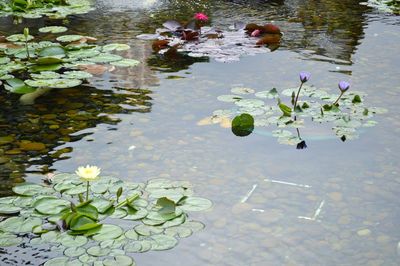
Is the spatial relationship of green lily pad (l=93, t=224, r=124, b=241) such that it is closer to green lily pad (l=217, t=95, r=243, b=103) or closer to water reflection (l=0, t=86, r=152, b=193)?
water reflection (l=0, t=86, r=152, b=193)

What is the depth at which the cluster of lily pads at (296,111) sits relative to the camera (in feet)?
8.22

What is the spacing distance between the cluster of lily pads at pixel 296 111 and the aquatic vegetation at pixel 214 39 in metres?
0.53

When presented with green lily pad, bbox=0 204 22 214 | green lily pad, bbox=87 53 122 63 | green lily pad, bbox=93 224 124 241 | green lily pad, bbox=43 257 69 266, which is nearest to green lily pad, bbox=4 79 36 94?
green lily pad, bbox=87 53 122 63

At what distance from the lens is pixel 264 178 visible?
7.04 ft

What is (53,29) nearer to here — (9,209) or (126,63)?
(126,63)

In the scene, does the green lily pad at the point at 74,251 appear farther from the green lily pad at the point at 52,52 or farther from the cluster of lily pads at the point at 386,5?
the cluster of lily pads at the point at 386,5

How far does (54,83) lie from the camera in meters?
2.94

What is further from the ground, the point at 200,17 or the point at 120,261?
the point at 200,17

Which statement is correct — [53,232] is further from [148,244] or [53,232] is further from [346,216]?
[346,216]

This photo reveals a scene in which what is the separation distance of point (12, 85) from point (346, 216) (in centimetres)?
163

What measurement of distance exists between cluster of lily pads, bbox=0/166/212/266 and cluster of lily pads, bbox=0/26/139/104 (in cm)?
95

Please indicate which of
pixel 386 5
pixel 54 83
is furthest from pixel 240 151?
pixel 386 5

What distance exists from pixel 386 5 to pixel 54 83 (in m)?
2.57

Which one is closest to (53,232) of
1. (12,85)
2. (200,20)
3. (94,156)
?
(94,156)
